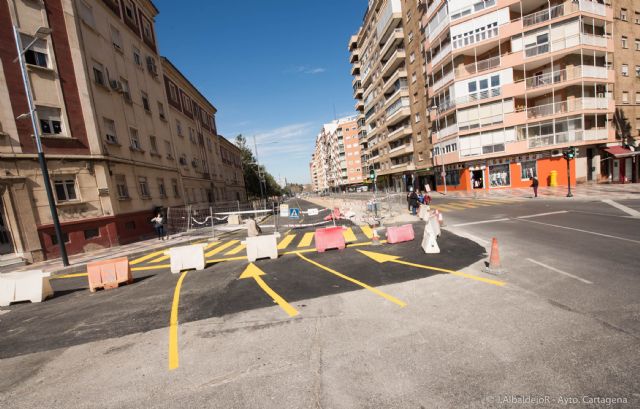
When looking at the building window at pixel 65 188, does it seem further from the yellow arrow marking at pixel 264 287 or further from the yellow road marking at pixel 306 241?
the yellow road marking at pixel 306 241

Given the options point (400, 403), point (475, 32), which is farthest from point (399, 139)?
point (400, 403)

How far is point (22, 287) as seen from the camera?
24.9 feet

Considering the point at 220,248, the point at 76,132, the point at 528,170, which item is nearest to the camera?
the point at 220,248

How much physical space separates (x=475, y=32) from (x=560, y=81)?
992cm

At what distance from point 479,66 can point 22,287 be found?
3888 centimetres

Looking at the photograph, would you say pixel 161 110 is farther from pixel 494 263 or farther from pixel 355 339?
pixel 494 263

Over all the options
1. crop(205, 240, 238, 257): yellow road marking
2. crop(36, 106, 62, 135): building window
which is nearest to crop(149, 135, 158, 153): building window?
crop(36, 106, 62, 135): building window

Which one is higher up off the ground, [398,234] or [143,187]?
[143,187]

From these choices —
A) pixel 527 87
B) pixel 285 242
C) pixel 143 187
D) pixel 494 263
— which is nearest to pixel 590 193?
pixel 527 87

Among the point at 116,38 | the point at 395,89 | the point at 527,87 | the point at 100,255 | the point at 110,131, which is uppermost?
the point at 395,89

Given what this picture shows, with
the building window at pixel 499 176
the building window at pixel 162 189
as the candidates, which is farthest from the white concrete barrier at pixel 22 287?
the building window at pixel 499 176

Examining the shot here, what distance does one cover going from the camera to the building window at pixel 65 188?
47.1 feet

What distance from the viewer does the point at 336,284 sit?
6.54 meters

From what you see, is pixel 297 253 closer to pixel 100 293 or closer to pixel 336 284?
pixel 336 284
